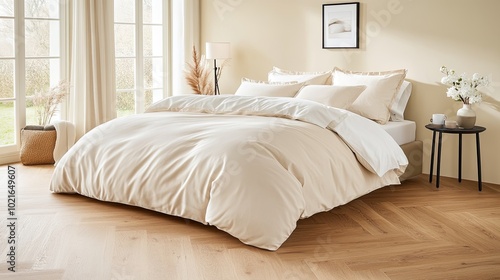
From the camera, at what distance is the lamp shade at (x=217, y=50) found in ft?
23.2

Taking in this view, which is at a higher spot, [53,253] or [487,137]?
[487,137]

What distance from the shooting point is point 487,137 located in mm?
5492

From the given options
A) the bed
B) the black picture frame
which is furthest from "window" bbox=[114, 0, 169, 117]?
the black picture frame

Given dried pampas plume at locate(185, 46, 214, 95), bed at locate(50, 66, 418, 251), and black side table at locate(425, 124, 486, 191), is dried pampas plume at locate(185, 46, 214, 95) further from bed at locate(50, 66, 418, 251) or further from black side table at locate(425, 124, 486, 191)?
black side table at locate(425, 124, 486, 191)

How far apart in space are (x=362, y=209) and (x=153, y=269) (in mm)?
1845

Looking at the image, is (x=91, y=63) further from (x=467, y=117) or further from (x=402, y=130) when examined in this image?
(x=467, y=117)

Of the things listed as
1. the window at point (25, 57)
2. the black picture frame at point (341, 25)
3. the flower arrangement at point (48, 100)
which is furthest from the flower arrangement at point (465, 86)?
the window at point (25, 57)

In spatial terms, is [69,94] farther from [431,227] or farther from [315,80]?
[431,227]

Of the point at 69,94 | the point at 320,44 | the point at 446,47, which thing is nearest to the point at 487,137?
the point at 446,47

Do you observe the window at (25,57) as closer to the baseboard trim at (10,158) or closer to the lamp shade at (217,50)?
the baseboard trim at (10,158)

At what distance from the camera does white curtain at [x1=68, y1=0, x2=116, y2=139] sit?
648 centimetres

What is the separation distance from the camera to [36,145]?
6.16m

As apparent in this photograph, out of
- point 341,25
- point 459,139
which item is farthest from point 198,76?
point 459,139

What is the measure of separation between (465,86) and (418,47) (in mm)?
725
